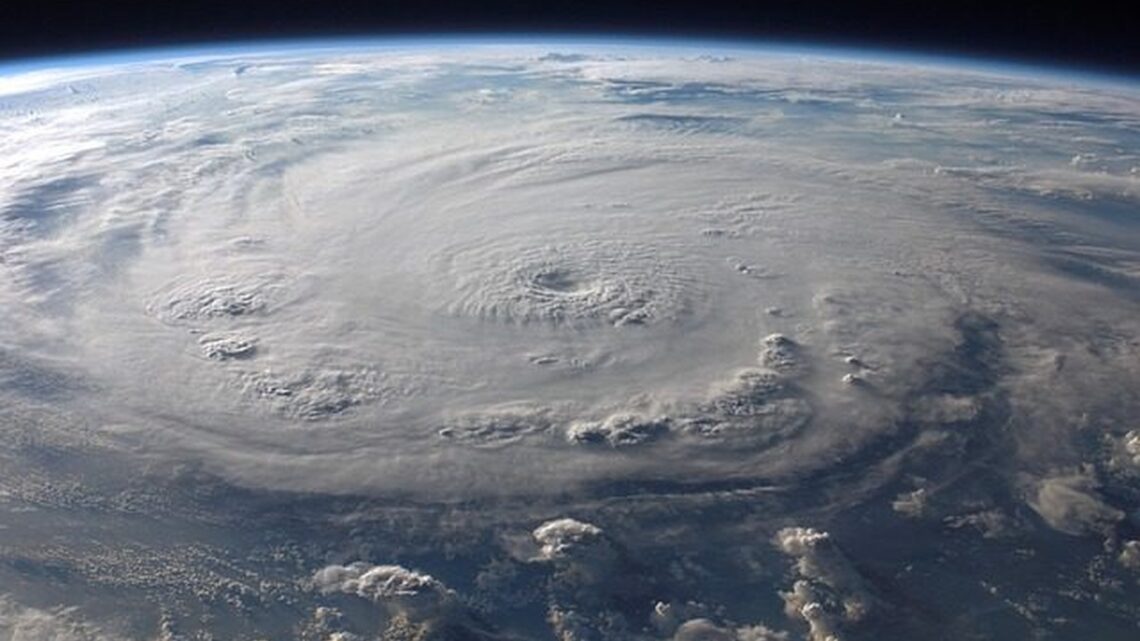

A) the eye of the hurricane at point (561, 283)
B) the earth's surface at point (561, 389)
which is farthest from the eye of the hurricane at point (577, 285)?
the earth's surface at point (561, 389)

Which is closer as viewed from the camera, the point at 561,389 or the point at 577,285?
the point at 561,389

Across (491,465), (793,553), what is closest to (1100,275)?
(793,553)

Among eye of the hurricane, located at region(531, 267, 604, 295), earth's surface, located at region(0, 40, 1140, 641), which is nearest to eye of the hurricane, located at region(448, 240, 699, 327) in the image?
eye of the hurricane, located at region(531, 267, 604, 295)

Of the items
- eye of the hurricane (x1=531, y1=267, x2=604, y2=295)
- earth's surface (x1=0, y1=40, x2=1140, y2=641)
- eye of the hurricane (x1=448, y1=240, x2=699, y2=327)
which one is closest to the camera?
earth's surface (x1=0, y1=40, x2=1140, y2=641)

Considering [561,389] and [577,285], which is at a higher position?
[577,285]

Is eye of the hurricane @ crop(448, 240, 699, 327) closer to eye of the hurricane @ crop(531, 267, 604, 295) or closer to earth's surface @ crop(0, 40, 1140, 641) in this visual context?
eye of the hurricane @ crop(531, 267, 604, 295)

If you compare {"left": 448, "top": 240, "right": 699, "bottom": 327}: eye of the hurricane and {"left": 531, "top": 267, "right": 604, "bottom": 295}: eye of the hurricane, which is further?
{"left": 531, "top": 267, "right": 604, "bottom": 295}: eye of the hurricane

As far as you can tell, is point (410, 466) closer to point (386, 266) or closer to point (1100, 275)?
point (386, 266)

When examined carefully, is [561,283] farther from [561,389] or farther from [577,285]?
[561,389]

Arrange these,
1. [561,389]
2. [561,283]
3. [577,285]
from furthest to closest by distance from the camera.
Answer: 1. [561,283]
2. [577,285]
3. [561,389]

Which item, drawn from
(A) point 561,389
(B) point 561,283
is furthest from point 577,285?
(A) point 561,389
